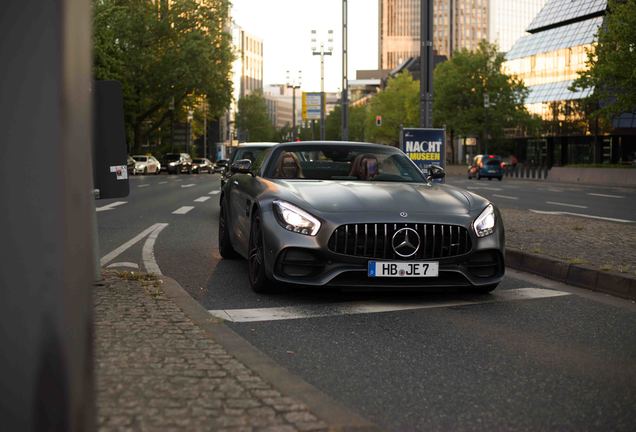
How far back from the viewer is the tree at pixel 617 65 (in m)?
39.7

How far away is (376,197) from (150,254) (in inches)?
162

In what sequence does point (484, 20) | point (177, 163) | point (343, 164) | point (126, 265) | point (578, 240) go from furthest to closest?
point (484, 20) < point (177, 163) < point (578, 240) < point (126, 265) < point (343, 164)

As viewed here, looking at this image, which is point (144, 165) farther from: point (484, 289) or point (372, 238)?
point (372, 238)

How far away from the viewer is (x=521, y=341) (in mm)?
5504

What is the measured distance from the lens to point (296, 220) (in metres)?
6.96

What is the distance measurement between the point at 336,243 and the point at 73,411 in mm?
4937

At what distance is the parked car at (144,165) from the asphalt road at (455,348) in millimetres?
51270

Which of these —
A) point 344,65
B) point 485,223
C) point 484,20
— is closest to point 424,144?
point 485,223

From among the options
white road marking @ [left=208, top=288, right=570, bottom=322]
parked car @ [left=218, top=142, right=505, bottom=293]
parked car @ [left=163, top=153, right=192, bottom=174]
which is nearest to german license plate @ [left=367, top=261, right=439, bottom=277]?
parked car @ [left=218, top=142, right=505, bottom=293]

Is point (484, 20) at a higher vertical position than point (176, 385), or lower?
higher

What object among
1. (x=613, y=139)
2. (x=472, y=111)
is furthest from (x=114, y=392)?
(x=613, y=139)

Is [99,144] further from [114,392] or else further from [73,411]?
[73,411]

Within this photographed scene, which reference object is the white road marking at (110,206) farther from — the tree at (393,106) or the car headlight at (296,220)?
the tree at (393,106)

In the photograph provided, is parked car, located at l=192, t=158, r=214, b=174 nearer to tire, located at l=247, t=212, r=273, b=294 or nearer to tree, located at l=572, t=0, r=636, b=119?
tree, located at l=572, t=0, r=636, b=119
